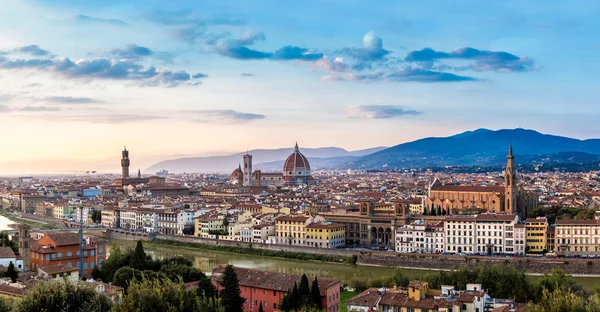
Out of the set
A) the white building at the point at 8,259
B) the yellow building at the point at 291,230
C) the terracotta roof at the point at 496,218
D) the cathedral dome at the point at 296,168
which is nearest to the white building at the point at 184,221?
the yellow building at the point at 291,230

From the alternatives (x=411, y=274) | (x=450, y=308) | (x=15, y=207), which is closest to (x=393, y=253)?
(x=411, y=274)

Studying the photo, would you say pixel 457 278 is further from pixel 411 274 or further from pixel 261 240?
pixel 261 240

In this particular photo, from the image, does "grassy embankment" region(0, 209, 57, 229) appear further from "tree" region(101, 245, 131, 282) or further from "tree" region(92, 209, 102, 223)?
"tree" region(101, 245, 131, 282)

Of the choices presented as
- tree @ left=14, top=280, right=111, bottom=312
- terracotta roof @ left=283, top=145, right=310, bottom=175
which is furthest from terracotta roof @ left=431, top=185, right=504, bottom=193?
terracotta roof @ left=283, top=145, right=310, bottom=175

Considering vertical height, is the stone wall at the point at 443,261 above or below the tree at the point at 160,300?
below

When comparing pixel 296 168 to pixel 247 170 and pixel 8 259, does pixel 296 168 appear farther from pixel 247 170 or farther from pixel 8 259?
pixel 8 259

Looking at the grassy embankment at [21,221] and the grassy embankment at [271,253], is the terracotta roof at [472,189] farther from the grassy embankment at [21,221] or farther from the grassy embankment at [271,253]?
the grassy embankment at [21,221]
